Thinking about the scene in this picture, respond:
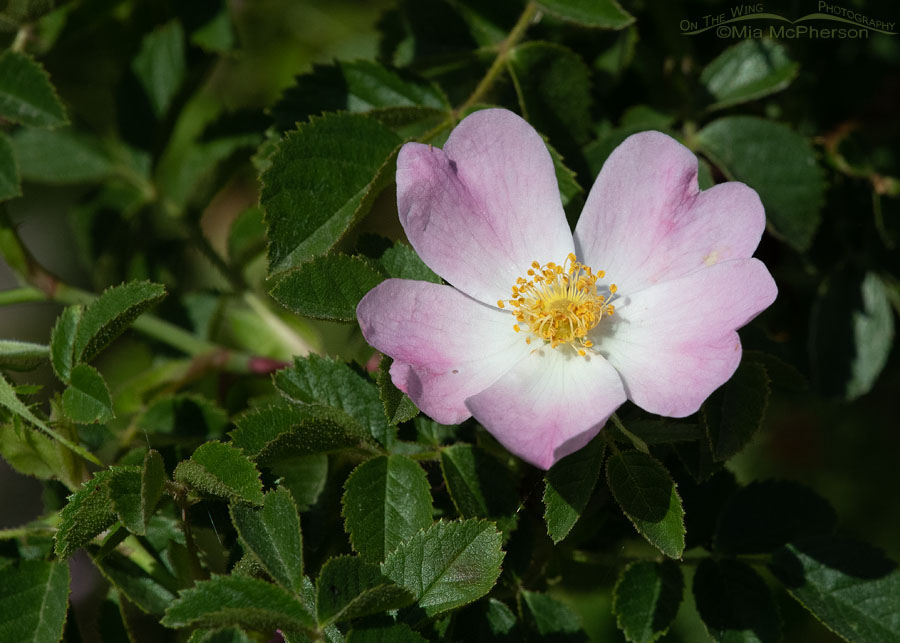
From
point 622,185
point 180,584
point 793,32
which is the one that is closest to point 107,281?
point 180,584

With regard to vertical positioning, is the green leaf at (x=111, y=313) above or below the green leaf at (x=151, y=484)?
above

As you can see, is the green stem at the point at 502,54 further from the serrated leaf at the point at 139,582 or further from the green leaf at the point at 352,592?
the serrated leaf at the point at 139,582

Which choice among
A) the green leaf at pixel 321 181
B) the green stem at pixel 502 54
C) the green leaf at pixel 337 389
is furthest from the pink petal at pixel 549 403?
the green stem at pixel 502 54

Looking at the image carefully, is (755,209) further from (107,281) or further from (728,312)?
(107,281)

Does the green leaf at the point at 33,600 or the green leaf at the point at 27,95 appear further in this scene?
the green leaf at the point at 27,95

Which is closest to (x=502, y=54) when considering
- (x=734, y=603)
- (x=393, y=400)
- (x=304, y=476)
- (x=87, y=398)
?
(x=393, y=400)

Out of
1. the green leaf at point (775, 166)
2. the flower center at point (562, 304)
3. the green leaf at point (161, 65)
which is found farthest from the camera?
the green leaf at point (161, 65)
